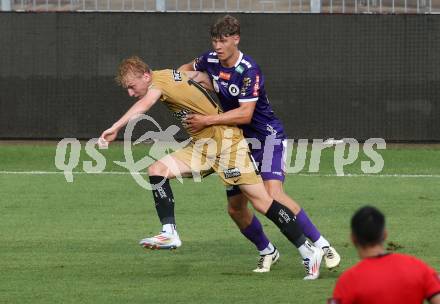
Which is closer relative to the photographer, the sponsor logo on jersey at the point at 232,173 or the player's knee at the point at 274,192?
the sponsor logo on jersey at the point at 232,173

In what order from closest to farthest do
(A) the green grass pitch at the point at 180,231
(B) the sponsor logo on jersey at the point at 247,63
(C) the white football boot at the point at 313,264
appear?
1. (A) the green grass pitch at the point at 180,231
2. (C) the white football boot at the point at 313,264
3. (B) the sponsor logo on jersey at the point at 247,63

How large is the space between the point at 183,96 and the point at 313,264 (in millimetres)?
1674

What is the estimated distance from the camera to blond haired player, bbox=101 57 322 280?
9.72m

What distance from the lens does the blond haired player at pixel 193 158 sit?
972cm

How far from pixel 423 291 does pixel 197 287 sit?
4064 mm

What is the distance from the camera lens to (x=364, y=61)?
66.1 feet

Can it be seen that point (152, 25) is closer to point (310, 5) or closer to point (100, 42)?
point (100, 42)

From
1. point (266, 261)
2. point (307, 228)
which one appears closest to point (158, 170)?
point (266, 261)

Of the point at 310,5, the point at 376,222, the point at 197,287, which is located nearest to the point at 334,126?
the point at 310,5

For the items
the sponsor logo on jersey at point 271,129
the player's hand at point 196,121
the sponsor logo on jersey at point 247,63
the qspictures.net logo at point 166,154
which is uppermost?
the sponsor logo on jersey at point 247,63

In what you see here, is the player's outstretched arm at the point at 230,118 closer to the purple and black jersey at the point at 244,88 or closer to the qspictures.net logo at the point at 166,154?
the purple and black jersey at the point at 244,88

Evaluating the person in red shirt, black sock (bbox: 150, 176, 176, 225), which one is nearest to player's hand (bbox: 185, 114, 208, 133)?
black sock (bbox: 150, 176, 176, 225)

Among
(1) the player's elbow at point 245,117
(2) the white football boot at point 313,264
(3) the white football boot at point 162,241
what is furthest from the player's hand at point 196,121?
(2) the white football boot at point 313,264

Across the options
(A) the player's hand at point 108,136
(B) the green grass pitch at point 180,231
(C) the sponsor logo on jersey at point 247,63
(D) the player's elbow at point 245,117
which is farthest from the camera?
(C) the sponsor logo on jersey at point 247,63
